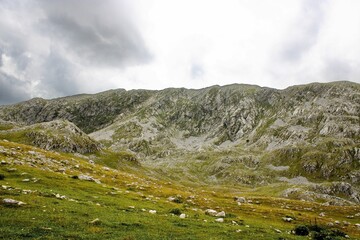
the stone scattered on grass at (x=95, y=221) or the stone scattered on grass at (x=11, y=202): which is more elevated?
the stone scattered on grass at (x=11, y=202)

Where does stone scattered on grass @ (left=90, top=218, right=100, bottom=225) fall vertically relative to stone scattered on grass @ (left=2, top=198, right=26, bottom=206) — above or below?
below

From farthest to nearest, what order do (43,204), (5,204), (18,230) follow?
(43,204), (5,204), (18,230)

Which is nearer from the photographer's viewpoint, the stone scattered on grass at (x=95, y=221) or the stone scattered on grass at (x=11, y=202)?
the stone scattered on grass at (x=95, y=221)

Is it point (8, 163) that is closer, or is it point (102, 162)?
point (8, 163)

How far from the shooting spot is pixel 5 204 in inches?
999

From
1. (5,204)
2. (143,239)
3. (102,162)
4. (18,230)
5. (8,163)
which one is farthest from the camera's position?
(102,162)

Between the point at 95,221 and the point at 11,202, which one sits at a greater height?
the point at 11,202

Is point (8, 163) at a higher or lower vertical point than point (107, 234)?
higher

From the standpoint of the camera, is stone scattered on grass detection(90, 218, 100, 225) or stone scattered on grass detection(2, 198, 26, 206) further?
stone scattered on grass detection(2, 198, 26, 206)

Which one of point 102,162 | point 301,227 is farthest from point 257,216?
point 102,162

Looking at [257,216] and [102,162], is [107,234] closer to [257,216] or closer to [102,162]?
[257,216]

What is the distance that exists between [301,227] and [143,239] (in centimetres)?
1996

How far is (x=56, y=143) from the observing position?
198250 mm

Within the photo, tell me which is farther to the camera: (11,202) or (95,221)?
(11,202)
